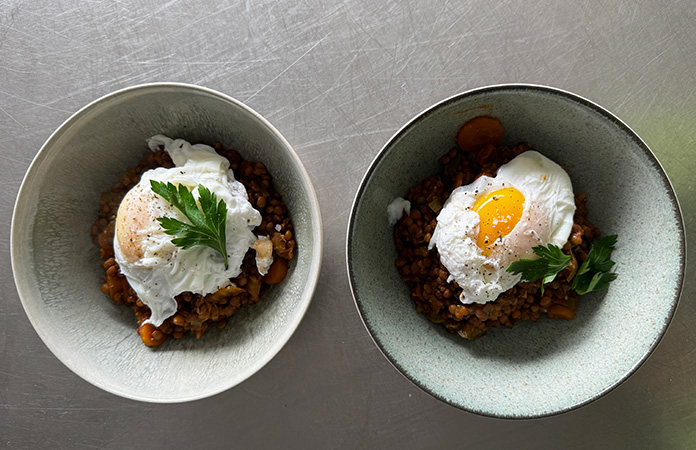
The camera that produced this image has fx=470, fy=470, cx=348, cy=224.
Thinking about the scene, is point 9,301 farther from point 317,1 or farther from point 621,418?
point 621,418

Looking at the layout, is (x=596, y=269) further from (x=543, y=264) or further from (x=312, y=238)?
(x=312, y=238)

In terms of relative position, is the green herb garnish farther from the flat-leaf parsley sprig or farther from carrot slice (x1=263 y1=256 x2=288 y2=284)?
the flat-leaf parsley sprig

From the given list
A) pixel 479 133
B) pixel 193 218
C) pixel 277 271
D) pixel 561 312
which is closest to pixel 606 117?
pixel 479 133

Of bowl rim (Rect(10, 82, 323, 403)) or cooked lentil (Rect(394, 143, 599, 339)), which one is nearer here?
bowl rim (Rect(10, 82, 323, 403))

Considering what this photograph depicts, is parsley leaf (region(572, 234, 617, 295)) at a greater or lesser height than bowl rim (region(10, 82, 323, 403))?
lesser

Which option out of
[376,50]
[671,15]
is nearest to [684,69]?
[671,15]

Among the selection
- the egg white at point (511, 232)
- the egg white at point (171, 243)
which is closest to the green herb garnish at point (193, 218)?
the egg white at point (171, 243)

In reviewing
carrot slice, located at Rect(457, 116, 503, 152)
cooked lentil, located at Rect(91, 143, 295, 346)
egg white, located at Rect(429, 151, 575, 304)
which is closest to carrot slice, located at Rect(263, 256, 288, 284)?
cooked lentil, located at Rect(91, 143, 295, 346)
